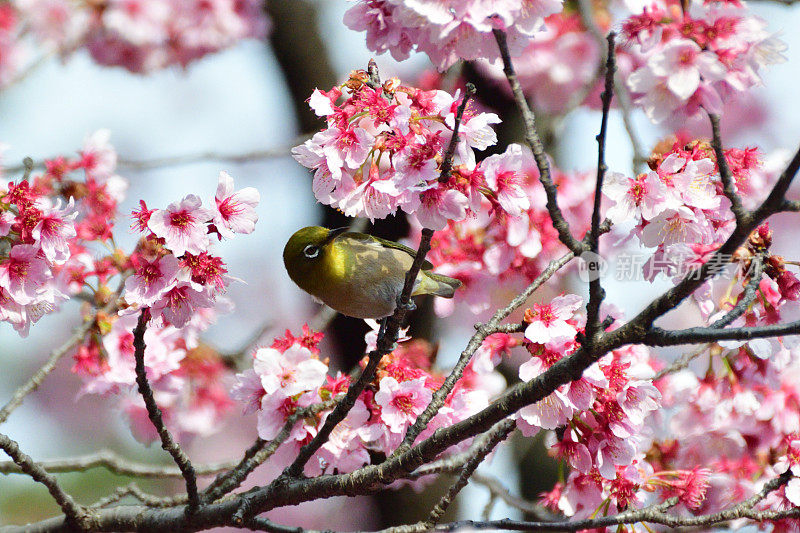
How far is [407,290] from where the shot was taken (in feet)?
7.38

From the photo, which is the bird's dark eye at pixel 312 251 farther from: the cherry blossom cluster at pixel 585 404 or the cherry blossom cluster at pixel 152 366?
the cherry blossom cluster at pixel 585 404

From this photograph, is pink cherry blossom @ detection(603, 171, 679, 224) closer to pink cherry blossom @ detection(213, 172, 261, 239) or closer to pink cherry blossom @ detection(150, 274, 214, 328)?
pink cherry blossom @ detection(213, 172, 261, 239)

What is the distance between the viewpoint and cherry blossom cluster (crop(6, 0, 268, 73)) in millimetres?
5914

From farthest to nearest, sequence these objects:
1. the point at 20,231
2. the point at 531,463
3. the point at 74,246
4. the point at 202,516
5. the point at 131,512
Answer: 1. the point at 531,463
2. the point at 74,246
3. the point at 131,512
4. the point at 202,516
5. the point at 20,231

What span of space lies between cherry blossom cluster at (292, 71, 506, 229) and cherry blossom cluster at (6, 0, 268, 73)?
4.30 m

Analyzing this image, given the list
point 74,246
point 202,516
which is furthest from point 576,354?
point 74,246

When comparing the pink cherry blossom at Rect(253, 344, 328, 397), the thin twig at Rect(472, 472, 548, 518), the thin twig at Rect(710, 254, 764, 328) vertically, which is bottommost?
the thin twig at Rect(472, 472, 548, 518)

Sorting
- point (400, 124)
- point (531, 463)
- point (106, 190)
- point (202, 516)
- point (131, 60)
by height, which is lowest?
point (531, 463)

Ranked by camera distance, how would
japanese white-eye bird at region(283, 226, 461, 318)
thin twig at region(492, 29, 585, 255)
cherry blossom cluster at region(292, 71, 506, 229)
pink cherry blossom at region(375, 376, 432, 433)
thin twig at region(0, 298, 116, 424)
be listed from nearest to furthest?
thin twig at region(492, 29, 585, 255)
cherry blossom cluster at region(292, 71, 506, 229)
pink cherry blossom at region(375, 376, 432, 433)
thin twig at region(0, 298, 116, 424)
japanese white-eye bird at region(283, 226, 461, 318)

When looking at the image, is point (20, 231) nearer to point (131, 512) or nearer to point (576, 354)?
point (131, 512)

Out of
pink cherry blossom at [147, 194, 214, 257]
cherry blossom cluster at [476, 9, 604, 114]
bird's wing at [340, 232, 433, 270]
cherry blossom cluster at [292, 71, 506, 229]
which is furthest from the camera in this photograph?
cherry blossom cluster at [476, 9, 604, 114]

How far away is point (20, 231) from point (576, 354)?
1.73 m

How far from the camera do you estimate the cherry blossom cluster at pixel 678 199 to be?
94.5 inches

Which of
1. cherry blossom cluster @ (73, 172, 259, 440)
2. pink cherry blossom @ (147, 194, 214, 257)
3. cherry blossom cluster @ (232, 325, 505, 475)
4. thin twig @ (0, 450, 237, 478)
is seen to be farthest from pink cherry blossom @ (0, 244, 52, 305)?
thin twig @ (0, 450, 237, 478)
